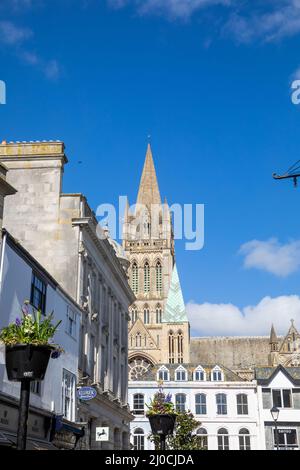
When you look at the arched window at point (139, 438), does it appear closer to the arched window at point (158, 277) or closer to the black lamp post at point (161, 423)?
the black lamp post at point (161, 423)

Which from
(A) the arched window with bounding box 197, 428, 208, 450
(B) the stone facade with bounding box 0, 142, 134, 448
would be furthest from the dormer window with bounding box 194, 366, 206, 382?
(B) the stone facade with bounding box 0, 142, 134, 448

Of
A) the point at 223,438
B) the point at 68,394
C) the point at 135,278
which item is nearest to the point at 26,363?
the point at 68,394

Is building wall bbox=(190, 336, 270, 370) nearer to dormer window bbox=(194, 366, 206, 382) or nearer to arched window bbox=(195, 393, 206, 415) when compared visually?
dormer window bbox=(194, 366, 206, 382)

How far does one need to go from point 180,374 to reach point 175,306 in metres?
50.4

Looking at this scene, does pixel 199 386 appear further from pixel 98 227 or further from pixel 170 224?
pixel 170 224

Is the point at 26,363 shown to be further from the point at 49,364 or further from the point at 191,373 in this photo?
the point at 191,373

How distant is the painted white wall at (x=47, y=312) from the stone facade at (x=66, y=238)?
331 cm

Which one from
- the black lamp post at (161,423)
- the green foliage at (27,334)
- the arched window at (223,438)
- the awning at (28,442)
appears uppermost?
the arched window at (223,438)

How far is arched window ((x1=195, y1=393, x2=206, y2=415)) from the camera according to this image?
6612cm

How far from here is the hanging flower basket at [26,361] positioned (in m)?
11.6

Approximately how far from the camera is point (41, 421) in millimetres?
24000

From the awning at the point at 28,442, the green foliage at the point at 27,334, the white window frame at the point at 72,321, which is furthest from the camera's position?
the white window frame at the point at 72,321

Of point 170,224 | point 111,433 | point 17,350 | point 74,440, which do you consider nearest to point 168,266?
point 170,224

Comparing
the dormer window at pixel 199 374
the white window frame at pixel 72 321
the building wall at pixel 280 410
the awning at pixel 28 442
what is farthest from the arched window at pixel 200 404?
the awning at pixel 28 442
